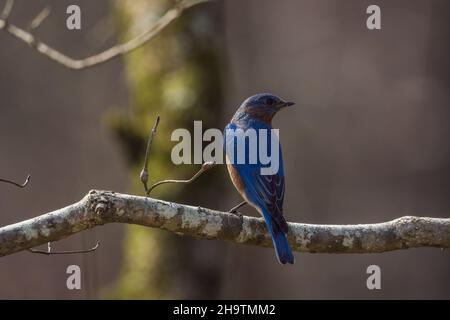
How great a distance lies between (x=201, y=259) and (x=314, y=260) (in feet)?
20.4

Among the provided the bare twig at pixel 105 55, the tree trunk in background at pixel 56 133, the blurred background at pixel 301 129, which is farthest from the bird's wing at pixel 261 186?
the tree trunk in background at pixel 56 133

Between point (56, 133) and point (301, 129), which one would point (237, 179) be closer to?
point (56, 133)

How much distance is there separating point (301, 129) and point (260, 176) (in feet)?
24.9

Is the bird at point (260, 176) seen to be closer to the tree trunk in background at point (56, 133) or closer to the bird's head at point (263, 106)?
the bird's head at point (263, 106)

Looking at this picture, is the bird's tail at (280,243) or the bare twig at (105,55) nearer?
the bird's tail at (280,243)

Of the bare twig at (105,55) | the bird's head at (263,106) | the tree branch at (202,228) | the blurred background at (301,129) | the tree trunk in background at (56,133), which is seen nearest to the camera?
the tree branch at (202,228)

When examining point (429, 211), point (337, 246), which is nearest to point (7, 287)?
point (429, 211)

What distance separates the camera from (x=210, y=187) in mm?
7219

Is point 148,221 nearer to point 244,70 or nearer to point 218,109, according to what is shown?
point 218,109

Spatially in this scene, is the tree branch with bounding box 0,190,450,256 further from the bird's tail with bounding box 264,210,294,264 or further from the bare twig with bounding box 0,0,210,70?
the bare twig with bounding box 0,0,210,70

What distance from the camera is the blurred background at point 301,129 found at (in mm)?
11312

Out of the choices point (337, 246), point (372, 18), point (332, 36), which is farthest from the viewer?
point (332, 36)

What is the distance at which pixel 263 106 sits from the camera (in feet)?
21.1

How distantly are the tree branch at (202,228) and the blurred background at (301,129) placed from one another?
477 cm
